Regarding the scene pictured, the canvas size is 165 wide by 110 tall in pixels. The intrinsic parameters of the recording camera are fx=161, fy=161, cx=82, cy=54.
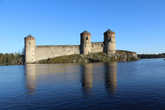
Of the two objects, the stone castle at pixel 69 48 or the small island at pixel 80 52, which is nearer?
the small island at pixel 80 52

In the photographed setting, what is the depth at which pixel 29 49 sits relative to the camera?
341 feet

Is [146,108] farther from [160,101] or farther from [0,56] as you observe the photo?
[0,56]

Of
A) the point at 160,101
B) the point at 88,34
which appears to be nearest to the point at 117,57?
the point at 88,34

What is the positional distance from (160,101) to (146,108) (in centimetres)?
239

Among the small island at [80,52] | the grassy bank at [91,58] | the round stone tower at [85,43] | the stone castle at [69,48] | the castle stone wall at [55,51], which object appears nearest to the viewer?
the grassy bank at [91,58]

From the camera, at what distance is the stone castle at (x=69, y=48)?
340ft

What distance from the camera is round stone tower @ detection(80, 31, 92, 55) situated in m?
103

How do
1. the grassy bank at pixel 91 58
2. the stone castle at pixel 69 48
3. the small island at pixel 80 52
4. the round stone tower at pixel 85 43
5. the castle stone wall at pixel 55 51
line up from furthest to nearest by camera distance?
the castle stone wall at pixel 55 51
the stone castle at pixel 69 48
the round stone tower at pixel 85 43
the small island at pixel 80 52
the grassy bank at pixel 91 58

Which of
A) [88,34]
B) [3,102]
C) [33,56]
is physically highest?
[88,34]

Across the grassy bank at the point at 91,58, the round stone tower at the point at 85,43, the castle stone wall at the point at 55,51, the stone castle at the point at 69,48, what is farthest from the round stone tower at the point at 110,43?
the castle stone wall at the point at 55,51

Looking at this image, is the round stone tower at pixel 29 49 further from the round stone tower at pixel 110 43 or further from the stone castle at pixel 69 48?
the round stone tower at pixel 110 43

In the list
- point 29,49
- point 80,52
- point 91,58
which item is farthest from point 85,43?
point 29,49

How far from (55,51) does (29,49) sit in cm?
1661

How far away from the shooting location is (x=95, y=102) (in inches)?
555
